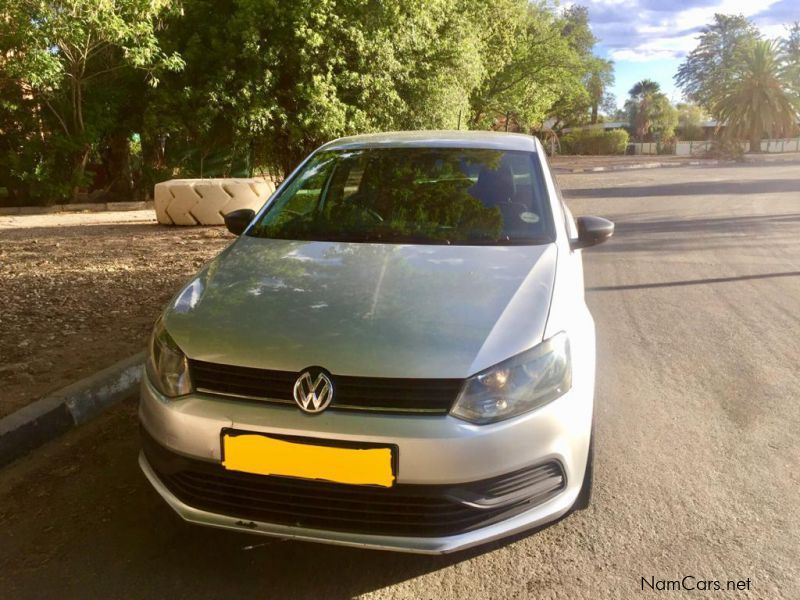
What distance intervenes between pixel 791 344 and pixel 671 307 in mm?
1252

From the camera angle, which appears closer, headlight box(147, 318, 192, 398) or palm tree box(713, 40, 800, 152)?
headlight box(147, 318, 192, 398)

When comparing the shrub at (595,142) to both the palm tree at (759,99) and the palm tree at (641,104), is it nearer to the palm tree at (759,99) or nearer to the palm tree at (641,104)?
the palm tree at (759,99)

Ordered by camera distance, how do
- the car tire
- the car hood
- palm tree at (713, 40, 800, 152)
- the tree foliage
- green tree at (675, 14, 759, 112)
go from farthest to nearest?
1. green tree at (675, 14, 759, 112)
2. palm tree at (713, 40, 800, 152)
3. the tree foliage
4. the car tire
5. the car hood

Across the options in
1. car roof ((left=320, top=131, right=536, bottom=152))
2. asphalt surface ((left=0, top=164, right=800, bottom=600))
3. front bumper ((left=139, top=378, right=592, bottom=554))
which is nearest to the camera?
front bumper ((left=139, top=378, right=592, bottom=554))

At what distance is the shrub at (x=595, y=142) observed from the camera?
2255 inches

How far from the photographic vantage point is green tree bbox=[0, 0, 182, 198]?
12.8m

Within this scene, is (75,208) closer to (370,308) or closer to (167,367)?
(167,367)

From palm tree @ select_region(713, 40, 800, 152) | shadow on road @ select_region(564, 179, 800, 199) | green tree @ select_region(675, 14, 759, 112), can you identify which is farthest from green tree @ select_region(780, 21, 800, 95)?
shadow on road @ select_region(564, 179, 800, 199)

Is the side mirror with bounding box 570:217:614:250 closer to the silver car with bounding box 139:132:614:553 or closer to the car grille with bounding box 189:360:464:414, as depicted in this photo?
the silver car with bounding box 139:132:614:553

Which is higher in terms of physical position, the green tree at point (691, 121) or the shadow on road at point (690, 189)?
the green tree at point (691, 121)

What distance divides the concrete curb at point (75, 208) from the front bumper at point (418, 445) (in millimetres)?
14989

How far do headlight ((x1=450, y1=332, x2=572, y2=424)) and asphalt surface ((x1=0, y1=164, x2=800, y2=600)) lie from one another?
25.7 inches

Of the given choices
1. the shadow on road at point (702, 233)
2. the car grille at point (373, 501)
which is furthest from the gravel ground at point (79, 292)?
the shadow on road at point (702, 233)

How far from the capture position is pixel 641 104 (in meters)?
90.6
